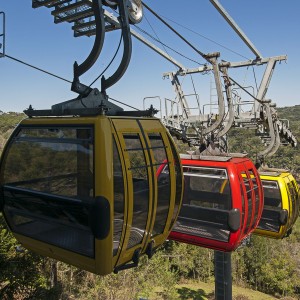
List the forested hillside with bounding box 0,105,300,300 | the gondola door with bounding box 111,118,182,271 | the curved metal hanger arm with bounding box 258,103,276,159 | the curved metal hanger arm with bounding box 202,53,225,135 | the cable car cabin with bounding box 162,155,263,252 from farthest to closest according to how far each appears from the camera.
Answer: the forested hillside with bounding box 0,105,300,300
the curved metal hanger arm with bounding box 258,103,276,159
the curved metal hanger arm with bounding box 202,53,225,135
the cable car cabin with bounding box 162,155,263,252
the gondola door with bounding box 111,118,182,271

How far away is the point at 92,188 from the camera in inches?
105

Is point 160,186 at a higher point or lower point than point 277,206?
higher

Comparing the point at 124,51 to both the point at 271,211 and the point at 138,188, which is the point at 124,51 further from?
the point at 271,211

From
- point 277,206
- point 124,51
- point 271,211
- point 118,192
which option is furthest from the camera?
point 277,206

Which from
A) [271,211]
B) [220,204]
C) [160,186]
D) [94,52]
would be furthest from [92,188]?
[271,211]

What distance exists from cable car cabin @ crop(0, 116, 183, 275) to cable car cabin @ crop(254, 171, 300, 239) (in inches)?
184

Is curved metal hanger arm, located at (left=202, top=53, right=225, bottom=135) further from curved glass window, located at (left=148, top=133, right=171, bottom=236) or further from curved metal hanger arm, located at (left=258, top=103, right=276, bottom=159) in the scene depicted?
curved glass window, located at (left=148, top=133, right=171, bottom=236)

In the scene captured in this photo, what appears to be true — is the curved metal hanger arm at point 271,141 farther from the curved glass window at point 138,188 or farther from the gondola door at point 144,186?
the curved glass window at point 138,188

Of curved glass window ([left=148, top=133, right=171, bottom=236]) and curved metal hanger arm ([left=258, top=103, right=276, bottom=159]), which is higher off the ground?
curved metal hanger arm ([left=258, top=103, right=276, bottom=159])

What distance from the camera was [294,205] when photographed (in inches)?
293

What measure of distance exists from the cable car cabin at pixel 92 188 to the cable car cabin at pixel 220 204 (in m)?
1.81

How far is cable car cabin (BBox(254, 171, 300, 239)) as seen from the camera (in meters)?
6.95

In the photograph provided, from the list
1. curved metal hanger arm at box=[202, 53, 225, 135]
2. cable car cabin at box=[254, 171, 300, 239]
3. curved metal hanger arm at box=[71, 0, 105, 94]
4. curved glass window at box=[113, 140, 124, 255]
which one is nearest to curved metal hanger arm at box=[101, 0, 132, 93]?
curved metal hanger arm at box=[71, 0, 105, 94]

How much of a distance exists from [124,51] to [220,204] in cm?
373
